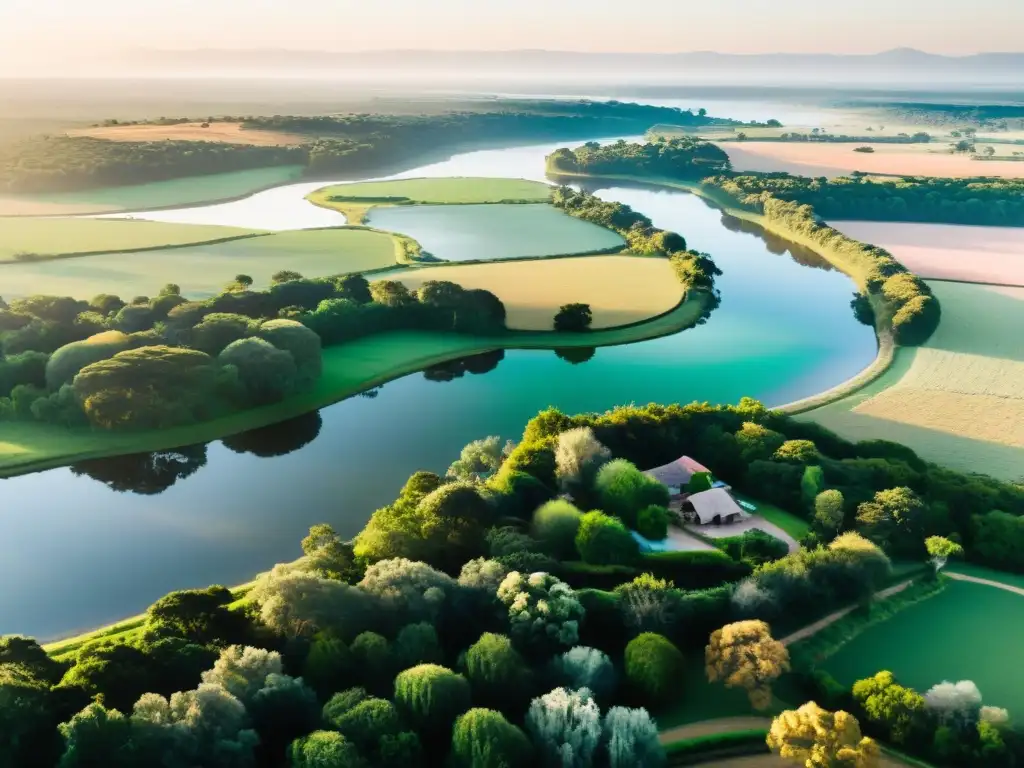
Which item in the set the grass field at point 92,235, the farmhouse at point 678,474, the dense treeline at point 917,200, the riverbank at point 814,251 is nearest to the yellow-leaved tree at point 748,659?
the farmhouse at point 678,474

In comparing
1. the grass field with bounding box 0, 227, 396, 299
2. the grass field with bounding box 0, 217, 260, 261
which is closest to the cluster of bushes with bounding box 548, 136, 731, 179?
the grass field with bounding box 0, 227, 396, 299

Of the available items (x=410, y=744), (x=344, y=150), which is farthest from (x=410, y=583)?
(x=344, y=150)

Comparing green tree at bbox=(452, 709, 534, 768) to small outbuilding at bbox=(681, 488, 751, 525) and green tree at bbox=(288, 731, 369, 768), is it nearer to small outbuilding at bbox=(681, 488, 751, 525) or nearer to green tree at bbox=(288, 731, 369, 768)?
green tree at bbox=(288, 731, 369, 768)

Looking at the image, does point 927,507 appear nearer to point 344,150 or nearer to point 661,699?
point 661,699

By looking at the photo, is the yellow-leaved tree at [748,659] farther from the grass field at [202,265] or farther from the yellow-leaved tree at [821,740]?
the grass field at [202,265]

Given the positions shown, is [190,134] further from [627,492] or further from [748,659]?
[748,659]

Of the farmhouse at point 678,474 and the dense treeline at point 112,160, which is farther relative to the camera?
the dense treeline at point 112,160
